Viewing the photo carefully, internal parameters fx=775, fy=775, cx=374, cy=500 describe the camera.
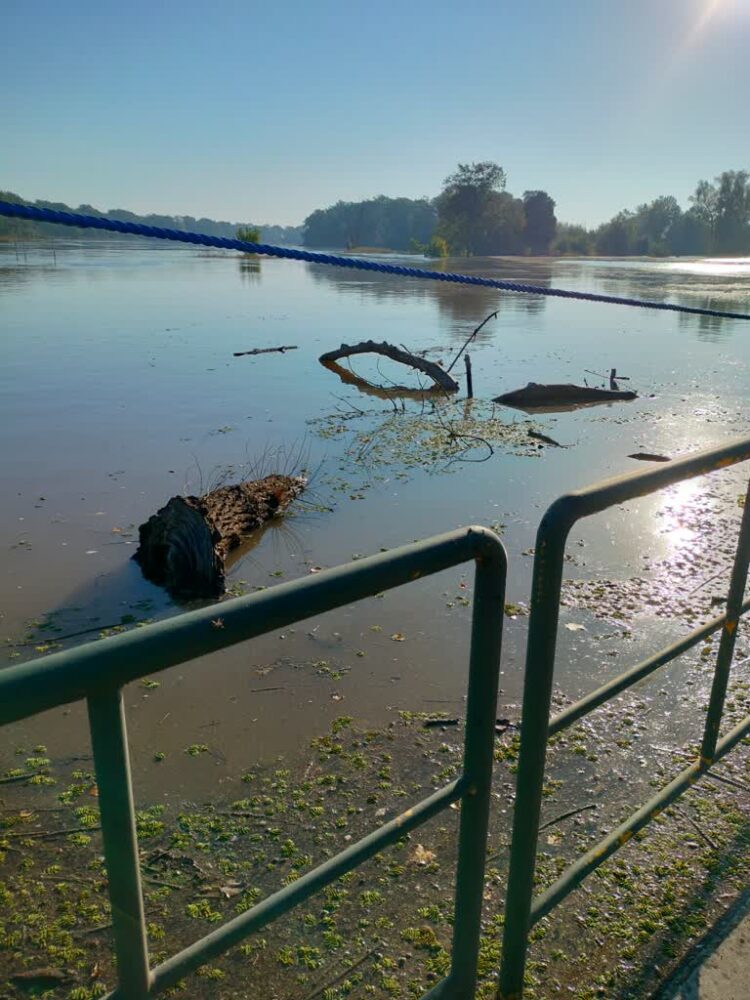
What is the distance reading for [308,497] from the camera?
23.6 ft

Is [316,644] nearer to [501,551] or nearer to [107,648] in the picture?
[501,551]

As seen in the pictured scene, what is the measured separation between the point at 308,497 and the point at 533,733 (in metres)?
5.70

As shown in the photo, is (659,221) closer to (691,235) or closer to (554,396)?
(691,235)

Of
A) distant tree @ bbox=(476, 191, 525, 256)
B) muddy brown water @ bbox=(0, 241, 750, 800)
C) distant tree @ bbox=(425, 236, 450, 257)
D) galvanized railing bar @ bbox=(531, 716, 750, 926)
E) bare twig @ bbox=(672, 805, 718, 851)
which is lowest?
muddy brown water @ bbox=(0, 241, 750, 800)

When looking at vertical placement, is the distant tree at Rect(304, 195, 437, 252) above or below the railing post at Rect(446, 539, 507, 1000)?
above

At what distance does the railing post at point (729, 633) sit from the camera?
211cm

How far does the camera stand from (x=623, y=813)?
2.89m

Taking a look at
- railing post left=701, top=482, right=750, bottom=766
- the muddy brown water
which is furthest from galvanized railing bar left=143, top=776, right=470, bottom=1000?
the muddy brown water

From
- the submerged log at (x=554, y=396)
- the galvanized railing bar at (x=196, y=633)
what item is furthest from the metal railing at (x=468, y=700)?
the submerged log at (x=554, y=396)

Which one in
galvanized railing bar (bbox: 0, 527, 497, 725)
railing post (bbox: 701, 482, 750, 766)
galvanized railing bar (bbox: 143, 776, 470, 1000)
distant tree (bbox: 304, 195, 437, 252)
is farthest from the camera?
distant tree (bbox: 304, 195, 437, 252)

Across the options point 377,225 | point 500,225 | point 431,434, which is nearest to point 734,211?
point 500,225

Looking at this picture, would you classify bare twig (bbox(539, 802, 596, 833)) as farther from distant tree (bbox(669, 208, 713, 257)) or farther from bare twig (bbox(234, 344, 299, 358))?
distant tree (bbox(669, 208, 713, 257))

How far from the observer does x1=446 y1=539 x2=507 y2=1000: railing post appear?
136 cm

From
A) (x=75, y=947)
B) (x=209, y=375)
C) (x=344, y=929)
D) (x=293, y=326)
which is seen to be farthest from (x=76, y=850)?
(x=293, y=326)
